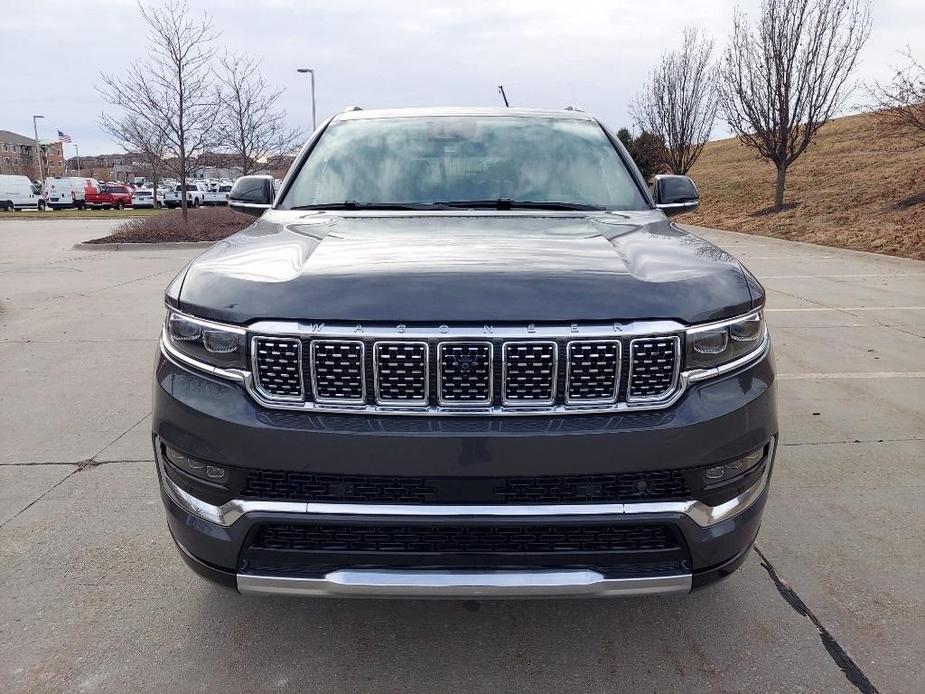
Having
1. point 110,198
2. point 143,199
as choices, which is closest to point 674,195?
point 143,199

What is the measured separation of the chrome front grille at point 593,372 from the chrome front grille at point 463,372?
23 cm

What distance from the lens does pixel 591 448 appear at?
204 centimetres

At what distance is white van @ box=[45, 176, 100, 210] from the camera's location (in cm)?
4934

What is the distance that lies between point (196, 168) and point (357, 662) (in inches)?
827

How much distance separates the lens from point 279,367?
2.12 meters

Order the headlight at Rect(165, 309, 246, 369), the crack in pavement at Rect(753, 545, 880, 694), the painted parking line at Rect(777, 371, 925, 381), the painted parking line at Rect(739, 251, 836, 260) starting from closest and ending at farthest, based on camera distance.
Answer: the headlight at Rect(165, 309, 246, 369), the crack in pavement at Rect(753, 545, 880, 694), the painted parking line at Rect(777, 371, 925, 381), the painted parking line at Rect(739, 251, 836, 260)

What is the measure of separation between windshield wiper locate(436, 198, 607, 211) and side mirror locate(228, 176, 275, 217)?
1.09m

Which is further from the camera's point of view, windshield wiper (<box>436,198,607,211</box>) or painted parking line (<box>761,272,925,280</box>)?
painted parking line (<box>761,272,925,280</box>)

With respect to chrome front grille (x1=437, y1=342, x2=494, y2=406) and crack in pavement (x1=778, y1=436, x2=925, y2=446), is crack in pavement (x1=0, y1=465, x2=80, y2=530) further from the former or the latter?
crack in pavement (x1=778, y1=436, x2=925, y2=446)

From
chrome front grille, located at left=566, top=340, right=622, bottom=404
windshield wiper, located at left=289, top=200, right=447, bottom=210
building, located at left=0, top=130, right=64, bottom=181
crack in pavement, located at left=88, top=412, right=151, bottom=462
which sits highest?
building, located at left=0, top=130, right=64, bottom=181

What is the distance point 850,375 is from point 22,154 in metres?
138

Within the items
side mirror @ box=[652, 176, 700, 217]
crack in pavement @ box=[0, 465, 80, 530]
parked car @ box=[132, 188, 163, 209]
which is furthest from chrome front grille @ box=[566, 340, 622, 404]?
parked car @ box=[132, 188, 163, 209]

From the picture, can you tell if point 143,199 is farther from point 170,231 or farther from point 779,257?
point 779,257

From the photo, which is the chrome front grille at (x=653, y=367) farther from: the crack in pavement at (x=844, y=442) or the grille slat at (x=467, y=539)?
the crack in pavement at (x=844, y=442)
